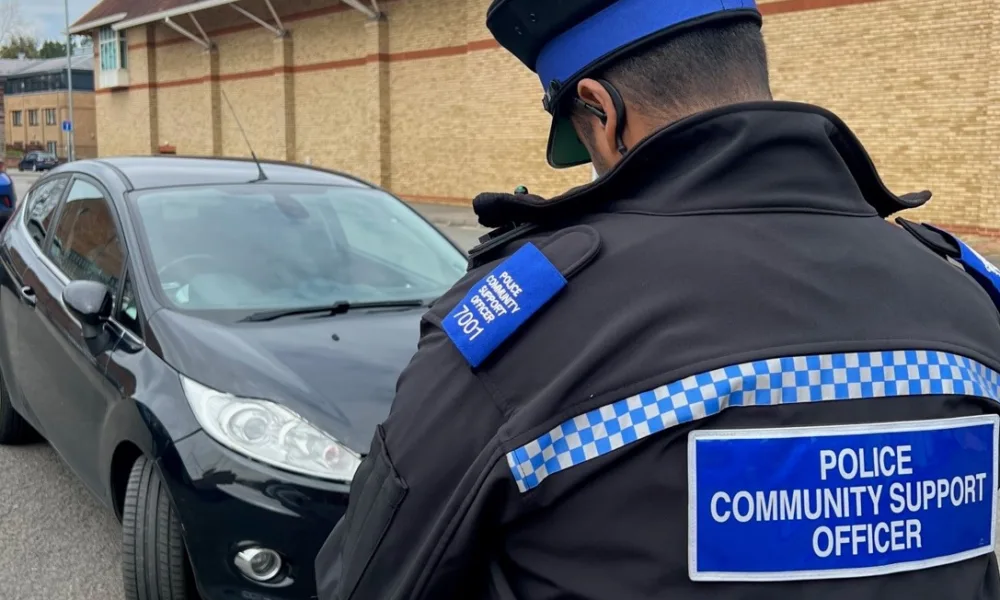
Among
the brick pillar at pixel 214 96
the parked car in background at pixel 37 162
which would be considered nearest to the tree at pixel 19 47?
the parked car in background at pixel 37 162

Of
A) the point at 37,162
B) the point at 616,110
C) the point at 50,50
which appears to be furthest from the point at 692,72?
the point at 50,50

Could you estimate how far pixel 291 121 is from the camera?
30609 millimetres

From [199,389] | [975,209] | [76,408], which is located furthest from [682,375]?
[975,209]

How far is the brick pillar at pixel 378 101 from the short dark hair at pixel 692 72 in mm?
25322

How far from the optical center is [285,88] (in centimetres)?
3003

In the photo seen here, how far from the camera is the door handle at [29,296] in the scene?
453cm

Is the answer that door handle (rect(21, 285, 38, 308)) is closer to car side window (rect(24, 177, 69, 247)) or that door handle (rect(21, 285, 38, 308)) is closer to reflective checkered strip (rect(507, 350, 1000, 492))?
car side window (rect(24, 177, 69, 247))

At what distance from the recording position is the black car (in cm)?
285

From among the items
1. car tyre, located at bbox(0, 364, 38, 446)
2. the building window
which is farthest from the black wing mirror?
the building window

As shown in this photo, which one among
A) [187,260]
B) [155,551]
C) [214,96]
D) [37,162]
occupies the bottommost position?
[37,162]

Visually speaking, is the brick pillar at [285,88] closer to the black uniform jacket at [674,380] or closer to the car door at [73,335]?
the car door at [73,335]

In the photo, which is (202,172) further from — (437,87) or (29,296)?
(437,87)

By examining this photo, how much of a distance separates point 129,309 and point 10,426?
6.97 feet

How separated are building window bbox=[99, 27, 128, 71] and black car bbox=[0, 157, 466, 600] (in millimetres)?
38017
